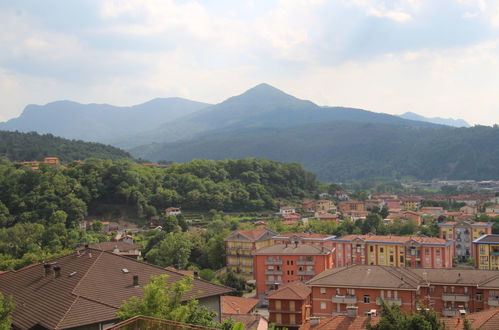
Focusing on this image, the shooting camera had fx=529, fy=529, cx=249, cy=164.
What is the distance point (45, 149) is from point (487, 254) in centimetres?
11765

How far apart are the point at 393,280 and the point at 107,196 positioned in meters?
60.9

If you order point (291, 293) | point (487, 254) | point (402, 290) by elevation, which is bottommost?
point (487, 254)

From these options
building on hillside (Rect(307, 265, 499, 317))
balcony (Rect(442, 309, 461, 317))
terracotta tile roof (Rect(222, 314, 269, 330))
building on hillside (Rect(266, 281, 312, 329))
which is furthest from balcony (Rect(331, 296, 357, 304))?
terracotta tile roof (Rect(222, 314, 269, 330))

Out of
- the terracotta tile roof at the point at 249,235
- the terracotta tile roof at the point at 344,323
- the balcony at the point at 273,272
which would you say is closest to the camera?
the terracotta tile roof at the point at 344,323

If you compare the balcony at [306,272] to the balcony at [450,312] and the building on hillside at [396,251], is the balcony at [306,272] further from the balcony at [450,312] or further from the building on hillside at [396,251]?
the balcony at [450,312]

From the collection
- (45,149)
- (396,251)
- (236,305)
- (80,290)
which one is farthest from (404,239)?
(45,149)

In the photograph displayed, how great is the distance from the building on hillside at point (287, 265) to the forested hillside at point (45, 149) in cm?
10106

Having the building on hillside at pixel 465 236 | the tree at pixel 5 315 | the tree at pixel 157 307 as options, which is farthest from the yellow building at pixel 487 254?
the tree at pixel 5 315

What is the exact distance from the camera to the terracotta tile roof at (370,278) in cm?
2850

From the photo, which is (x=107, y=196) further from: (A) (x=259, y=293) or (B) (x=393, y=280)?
(B) (x=393, y=280)

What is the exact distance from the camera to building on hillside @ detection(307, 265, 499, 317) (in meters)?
28.2

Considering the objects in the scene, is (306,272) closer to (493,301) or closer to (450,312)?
(450,312)

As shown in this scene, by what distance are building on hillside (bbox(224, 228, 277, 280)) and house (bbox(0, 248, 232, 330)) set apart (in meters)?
32.9

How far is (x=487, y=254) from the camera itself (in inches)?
1783
